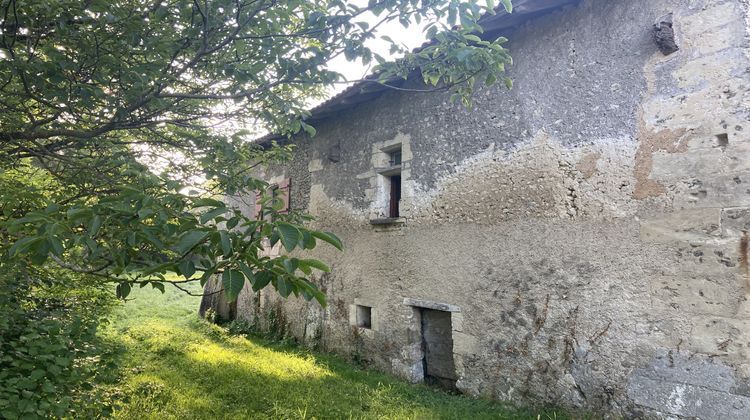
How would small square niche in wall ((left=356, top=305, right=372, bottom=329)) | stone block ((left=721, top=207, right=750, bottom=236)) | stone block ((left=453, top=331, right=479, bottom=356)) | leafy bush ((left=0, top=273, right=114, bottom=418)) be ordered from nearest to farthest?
1. leafy bush ((left=0, top=273, right=114, bottom=418))
2. stone block ((left=721, top=207, right=750, bottom=236))
3. stone block ((left=453, top=331, right=479, bottom=356))
4. small square niche in wall ((left=356, top=305, right=372, bottom=329))

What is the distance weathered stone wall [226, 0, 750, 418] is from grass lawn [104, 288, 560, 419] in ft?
1.60

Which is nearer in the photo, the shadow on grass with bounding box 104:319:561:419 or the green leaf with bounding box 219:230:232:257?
the green leaf with bounding box 219:230:232:257

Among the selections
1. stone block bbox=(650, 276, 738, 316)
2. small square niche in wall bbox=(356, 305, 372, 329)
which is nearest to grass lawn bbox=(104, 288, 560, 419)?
small square niche in wall bbox=(356, 305, 372, 329)

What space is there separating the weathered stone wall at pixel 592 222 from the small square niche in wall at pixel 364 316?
304 mm

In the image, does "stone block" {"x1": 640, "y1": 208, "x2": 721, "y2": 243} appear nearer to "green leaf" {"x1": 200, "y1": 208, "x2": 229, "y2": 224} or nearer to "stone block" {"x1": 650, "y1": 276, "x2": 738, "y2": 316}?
"stone block" {"x1": 650, "y1": 276, "x2": 738, "y2": 316}

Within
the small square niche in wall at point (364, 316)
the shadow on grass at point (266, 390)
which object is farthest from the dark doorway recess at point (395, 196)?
the shadow on grass at point (266, 390)

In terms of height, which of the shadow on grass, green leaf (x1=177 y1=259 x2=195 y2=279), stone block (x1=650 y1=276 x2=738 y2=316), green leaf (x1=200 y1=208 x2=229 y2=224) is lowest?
the shadow on grass

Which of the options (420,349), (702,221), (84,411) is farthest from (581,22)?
(84,411)

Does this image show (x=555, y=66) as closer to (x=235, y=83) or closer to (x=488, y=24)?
(x=488, y=24)

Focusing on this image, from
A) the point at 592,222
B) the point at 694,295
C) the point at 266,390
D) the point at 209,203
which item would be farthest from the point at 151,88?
the point at 694,295

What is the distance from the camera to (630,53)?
→ 3.93 meters

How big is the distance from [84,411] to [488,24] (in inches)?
200

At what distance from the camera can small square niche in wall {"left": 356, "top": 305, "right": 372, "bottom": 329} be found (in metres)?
6.04

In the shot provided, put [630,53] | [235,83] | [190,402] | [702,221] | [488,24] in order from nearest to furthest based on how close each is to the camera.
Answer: [235,83], [702,221], [630,53], [190,402], [488,24]
